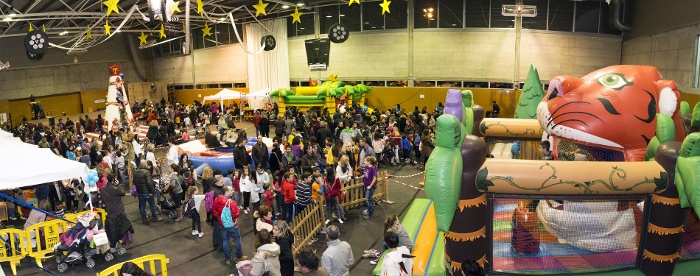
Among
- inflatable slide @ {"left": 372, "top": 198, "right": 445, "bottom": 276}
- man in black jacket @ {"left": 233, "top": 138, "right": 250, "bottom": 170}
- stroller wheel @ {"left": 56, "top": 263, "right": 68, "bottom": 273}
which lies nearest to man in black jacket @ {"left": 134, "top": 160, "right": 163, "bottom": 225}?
stroller wheel @ {"left": 56, "top": 263, "right": 68, "bottom": 273}

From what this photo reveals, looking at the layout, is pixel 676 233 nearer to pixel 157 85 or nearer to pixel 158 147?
pixel 158 147

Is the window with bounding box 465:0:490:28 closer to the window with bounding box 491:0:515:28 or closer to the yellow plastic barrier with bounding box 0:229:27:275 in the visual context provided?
the window with bounding box 491:0:515:28

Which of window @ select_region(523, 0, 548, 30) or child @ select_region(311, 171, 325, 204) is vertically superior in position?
window @ select_region(523, 0, 548, 30)

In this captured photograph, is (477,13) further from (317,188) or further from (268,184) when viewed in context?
(268,184)

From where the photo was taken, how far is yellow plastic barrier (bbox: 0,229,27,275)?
762 centimetres

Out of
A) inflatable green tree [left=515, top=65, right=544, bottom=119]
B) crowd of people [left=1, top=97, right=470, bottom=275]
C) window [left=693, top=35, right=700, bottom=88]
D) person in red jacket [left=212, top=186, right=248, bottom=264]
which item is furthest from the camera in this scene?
window [left=693, top=35, right=700, bottom=88]

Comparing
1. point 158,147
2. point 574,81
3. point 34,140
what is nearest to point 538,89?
point 574,81

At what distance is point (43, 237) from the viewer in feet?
26.8

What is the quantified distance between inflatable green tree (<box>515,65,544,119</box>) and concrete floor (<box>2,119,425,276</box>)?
118 inches

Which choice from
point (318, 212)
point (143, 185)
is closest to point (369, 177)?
point (318, 212)

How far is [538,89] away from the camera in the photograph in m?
9.59

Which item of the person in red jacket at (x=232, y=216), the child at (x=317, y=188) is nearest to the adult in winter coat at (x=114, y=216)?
the person in red jacket at (x=232, y=216)

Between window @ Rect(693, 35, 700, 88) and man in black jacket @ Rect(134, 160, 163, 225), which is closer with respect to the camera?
man in black jacket @ Rect(134, 160, 163, 225)

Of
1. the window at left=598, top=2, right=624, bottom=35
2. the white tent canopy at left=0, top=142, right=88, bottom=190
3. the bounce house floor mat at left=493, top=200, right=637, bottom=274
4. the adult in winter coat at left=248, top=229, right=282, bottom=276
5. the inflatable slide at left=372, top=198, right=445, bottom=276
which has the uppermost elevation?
the window at left=598, top=2, right=624, bottom=35
